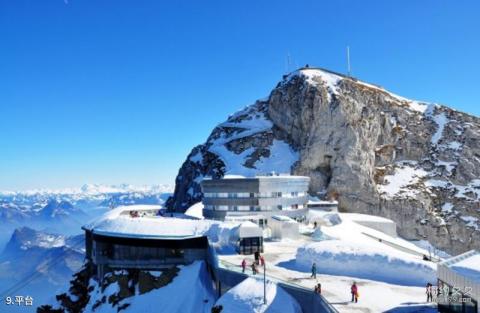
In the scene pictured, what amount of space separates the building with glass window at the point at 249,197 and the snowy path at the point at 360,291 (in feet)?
82.5

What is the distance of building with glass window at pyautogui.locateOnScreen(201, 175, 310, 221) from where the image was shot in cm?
7225

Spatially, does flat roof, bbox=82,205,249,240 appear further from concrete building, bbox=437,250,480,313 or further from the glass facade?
concrete building, bbox=437,250,480,313

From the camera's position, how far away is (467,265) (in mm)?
26297

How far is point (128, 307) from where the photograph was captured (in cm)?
4847

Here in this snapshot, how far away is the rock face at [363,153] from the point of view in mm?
110625

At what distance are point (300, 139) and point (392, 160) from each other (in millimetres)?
28105

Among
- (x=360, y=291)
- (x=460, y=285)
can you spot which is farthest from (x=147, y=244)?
(x=460, y=285)

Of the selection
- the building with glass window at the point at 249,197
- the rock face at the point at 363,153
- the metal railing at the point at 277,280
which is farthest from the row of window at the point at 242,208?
the rock face at the point at 363,153

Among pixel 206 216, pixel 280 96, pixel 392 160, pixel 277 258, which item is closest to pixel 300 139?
pixel 280 96

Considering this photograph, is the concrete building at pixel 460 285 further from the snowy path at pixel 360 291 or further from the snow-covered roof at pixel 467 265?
the snowy path at pixel 360 291

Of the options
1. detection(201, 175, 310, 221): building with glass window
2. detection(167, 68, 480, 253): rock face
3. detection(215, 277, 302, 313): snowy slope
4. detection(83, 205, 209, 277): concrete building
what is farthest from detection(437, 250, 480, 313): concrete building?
detection(167, 68, 480, 253): rock face

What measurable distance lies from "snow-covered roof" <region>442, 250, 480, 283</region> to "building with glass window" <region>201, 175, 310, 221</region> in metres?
43.4

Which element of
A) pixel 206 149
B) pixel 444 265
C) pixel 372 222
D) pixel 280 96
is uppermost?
pixel 280 96

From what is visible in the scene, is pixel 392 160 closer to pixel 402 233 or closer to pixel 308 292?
pixel 402 233
